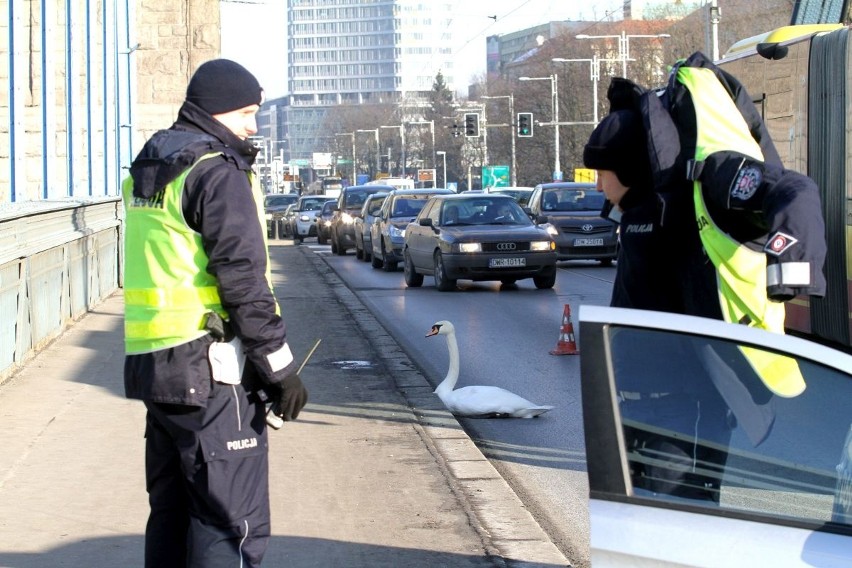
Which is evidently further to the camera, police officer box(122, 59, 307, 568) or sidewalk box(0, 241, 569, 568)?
sidewalk box(0, 241, 569, 568)

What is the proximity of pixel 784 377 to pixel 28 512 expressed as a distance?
4157mm

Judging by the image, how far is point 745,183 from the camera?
404cm

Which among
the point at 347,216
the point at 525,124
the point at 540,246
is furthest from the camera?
the point at 525,124

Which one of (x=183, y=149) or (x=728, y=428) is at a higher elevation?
(x=183, y=149)

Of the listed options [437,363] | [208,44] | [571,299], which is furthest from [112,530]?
[208,44]

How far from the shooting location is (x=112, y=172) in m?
22.4

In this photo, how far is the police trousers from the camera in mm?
3750

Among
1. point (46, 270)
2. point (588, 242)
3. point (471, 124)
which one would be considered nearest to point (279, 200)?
point (471, 124)

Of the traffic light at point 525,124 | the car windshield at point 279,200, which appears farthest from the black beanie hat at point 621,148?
the car windshield at point 279,200

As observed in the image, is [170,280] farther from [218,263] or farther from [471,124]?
[471,124]

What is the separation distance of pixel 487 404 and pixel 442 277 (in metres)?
12.2

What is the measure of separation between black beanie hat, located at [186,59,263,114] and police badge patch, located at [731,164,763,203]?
4.88 feet

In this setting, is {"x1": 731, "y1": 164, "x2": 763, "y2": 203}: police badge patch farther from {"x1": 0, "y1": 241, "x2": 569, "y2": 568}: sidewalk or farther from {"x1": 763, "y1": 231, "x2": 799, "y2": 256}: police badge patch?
{"x1": 0, "y1": 241, "x2": 569, "y2": 568}: sidewalk

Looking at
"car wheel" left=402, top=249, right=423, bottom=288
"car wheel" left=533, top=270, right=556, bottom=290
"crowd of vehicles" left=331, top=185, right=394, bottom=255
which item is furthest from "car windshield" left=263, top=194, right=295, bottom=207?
"car wheel" left=533, top=270, right=556, bottom=290
